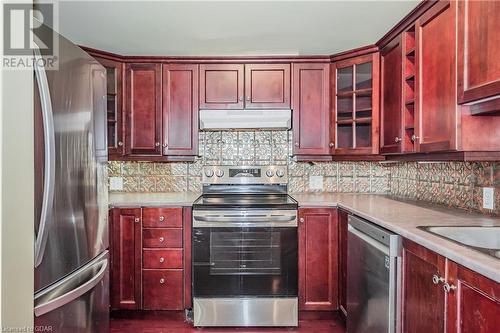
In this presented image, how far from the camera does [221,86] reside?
2908mm

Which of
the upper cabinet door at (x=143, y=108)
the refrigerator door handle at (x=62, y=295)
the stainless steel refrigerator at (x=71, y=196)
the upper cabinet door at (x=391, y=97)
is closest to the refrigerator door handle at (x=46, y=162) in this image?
the stainless steel refrigerator at (x=71, y=196)

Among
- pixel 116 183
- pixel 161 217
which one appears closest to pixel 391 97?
pixel 161 217

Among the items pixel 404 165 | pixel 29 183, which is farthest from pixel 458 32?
pixel 29 183

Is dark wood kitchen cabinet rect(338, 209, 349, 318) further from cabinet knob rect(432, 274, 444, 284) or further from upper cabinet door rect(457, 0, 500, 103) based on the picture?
upper cabinet door rect(457, 0, 500, 103)

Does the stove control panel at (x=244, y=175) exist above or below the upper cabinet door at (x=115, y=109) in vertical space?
below

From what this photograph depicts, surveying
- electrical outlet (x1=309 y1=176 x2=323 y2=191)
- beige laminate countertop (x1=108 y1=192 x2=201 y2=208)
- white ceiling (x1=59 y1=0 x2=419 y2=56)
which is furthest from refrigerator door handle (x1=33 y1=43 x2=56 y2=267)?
electrical outlet (x1=309 y1=176 x2=323 y2=191)

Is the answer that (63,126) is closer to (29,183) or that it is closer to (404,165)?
(29,183)

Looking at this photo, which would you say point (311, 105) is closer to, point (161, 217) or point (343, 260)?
point (343, 260)

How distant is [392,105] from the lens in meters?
2.37

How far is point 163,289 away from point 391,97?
2203 millimetres

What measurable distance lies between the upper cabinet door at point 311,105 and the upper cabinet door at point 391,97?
0.48m

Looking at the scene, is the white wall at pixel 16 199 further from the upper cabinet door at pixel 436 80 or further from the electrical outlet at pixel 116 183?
the electrical outlet at pixel 116 183

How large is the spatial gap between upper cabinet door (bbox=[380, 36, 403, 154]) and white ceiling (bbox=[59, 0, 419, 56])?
21cm

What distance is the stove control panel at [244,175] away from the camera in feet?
10.0
